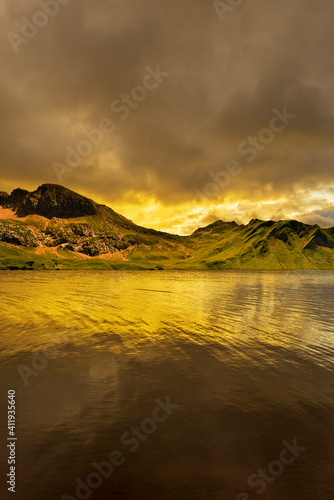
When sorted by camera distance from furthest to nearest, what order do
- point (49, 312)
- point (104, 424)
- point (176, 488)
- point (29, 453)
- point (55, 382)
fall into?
point (49, 312)
point (55, 382)
point (104, 424)
point (29, 453)
point (176, 488)

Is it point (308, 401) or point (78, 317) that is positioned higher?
point (308, 401)

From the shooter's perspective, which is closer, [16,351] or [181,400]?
[181,400]

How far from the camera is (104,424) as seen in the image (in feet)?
38.1

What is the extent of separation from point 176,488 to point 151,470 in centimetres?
121

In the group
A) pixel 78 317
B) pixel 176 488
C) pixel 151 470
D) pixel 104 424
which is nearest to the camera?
pixel 176 488

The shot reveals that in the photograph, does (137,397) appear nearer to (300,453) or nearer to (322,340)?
(300,453)

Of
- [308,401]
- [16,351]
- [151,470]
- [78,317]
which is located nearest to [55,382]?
[16,351]

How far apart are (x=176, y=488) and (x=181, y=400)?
5.88 m

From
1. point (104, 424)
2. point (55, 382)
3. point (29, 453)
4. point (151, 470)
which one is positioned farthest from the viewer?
point (55, 382)

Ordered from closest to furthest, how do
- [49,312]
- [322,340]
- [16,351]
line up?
[16,351], [322,340], [49,312]

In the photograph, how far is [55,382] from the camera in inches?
631

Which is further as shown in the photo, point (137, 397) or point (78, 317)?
point (78, 317)

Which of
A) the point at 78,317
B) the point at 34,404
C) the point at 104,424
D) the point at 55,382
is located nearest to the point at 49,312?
the point at 78,317

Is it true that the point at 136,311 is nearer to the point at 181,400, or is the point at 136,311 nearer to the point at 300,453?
the point at 181,400
